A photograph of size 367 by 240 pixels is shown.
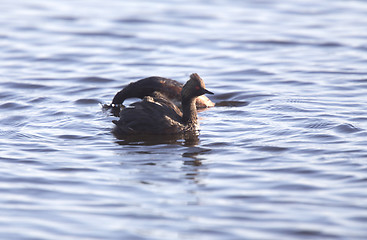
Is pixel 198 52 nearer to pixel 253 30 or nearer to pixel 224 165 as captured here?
pixel 253 30

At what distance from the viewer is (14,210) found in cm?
701

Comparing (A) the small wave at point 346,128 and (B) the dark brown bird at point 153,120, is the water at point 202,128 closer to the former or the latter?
(A) the small wave at point 346,128

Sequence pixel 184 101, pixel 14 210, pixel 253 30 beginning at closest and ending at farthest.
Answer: pixel 14 210 → pixel 184 101 → pixel 253 30

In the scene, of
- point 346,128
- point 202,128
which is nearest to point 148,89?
point 202,128

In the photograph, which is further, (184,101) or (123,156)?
(184,101)

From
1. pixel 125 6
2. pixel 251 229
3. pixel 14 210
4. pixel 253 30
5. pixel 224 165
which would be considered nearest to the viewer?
pixel 251 229

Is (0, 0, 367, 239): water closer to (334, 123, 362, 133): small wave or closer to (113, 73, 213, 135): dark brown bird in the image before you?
(334, 123, 362, 133): small wave

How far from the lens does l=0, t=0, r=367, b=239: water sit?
6770mm

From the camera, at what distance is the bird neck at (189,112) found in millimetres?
10328

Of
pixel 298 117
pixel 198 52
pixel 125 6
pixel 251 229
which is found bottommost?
pixel 251 229

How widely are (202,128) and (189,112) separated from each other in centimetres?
32

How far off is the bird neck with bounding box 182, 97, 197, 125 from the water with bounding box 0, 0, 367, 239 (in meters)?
0.26

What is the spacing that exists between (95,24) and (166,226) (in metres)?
12.9

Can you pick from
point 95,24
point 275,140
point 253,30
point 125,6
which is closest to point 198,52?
point 253,30
